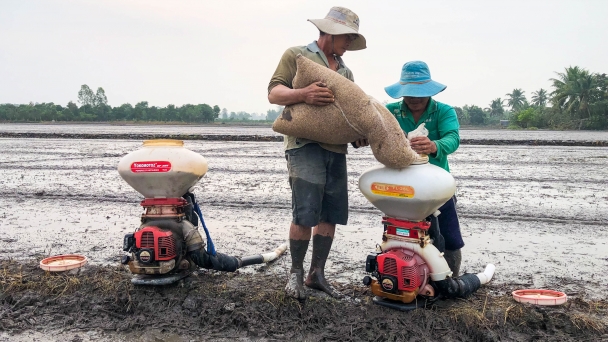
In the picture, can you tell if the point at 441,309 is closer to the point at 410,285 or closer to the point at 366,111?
the point at 410,285

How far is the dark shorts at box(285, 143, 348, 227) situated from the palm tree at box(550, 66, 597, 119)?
191 ft

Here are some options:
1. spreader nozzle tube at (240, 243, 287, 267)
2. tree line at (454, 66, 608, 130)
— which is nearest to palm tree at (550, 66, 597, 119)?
tree line at (454, 66, 608, 130)

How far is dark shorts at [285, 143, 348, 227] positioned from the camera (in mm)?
3529

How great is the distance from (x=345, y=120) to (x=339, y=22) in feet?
2.34

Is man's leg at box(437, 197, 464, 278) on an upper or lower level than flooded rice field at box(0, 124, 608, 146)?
upper

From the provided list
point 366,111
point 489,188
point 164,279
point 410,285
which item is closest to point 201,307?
point 164,279

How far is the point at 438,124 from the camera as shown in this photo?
3529mm

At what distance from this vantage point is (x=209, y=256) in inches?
153

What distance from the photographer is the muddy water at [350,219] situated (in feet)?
15.0

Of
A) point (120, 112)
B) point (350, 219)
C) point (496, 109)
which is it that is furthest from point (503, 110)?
point (350, 219)

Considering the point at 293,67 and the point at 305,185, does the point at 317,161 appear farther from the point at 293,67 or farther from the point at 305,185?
the point at 293,67

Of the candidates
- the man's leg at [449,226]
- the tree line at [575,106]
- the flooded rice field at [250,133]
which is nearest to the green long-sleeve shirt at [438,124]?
the man's leg at [449,226]

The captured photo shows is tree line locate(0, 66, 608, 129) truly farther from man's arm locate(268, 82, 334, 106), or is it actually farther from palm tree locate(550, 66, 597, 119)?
man's arm locate(268, 82, 334, 106)

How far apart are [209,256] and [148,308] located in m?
0.59
